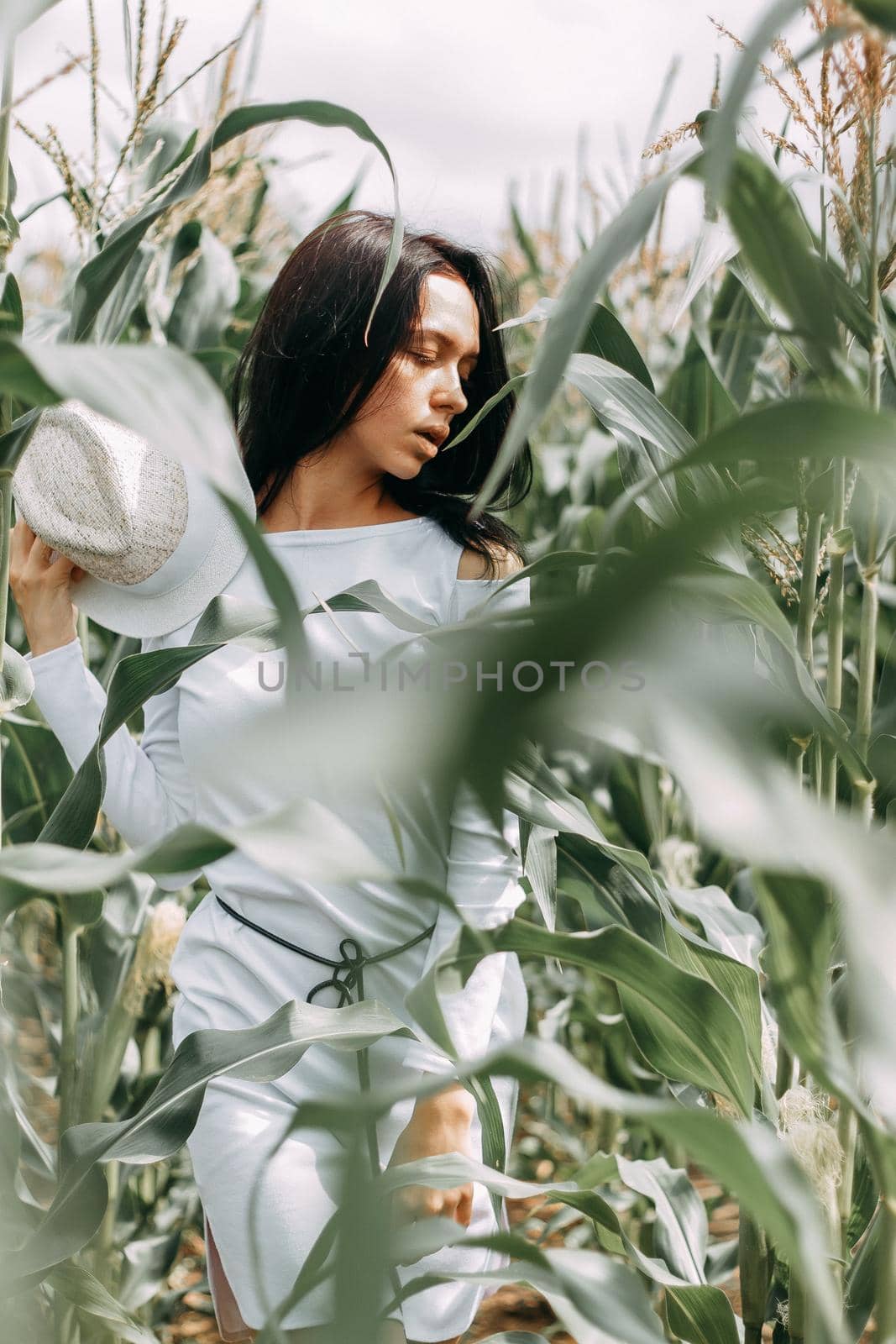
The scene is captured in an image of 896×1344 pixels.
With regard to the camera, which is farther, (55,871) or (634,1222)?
(634,1222)

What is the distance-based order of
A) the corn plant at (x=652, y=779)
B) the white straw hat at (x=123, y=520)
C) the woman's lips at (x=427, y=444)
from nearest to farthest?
1. the corn plant at (x=652, y=779)
2. the white straw hat at (x=123, y=520)
3. the woman's lips at (x=427, y=444)

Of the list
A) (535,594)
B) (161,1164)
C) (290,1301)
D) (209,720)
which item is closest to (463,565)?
(535,594)

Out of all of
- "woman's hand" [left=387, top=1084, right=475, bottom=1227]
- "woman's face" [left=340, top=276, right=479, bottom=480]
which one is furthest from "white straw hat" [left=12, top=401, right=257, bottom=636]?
"woman's hand" [left=387, top=1084, right=475, bottom=1227]

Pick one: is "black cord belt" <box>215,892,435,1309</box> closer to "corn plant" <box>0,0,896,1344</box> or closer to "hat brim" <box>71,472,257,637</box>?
"corn plant" <box>0,0,896,1344</box>

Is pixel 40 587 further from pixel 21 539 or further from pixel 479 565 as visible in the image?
pixel 479 565

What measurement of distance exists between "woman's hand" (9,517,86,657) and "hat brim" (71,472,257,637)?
14 millimetres

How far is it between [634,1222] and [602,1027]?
298 millimetres

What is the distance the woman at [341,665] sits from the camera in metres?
0.78

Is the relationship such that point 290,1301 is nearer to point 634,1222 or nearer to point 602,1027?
point 602,1027

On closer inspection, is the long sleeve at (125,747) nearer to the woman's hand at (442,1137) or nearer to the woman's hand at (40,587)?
the woman's hand at (40,587)

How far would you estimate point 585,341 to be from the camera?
0.68 meters

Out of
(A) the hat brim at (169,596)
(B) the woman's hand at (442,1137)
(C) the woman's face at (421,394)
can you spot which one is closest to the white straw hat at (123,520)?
(A) the hat brim at (169,596)

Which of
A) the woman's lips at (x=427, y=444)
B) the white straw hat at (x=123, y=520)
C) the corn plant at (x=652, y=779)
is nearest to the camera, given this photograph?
the corn plant at (x=652, y=779)

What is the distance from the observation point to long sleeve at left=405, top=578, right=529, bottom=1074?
780 millimetres
